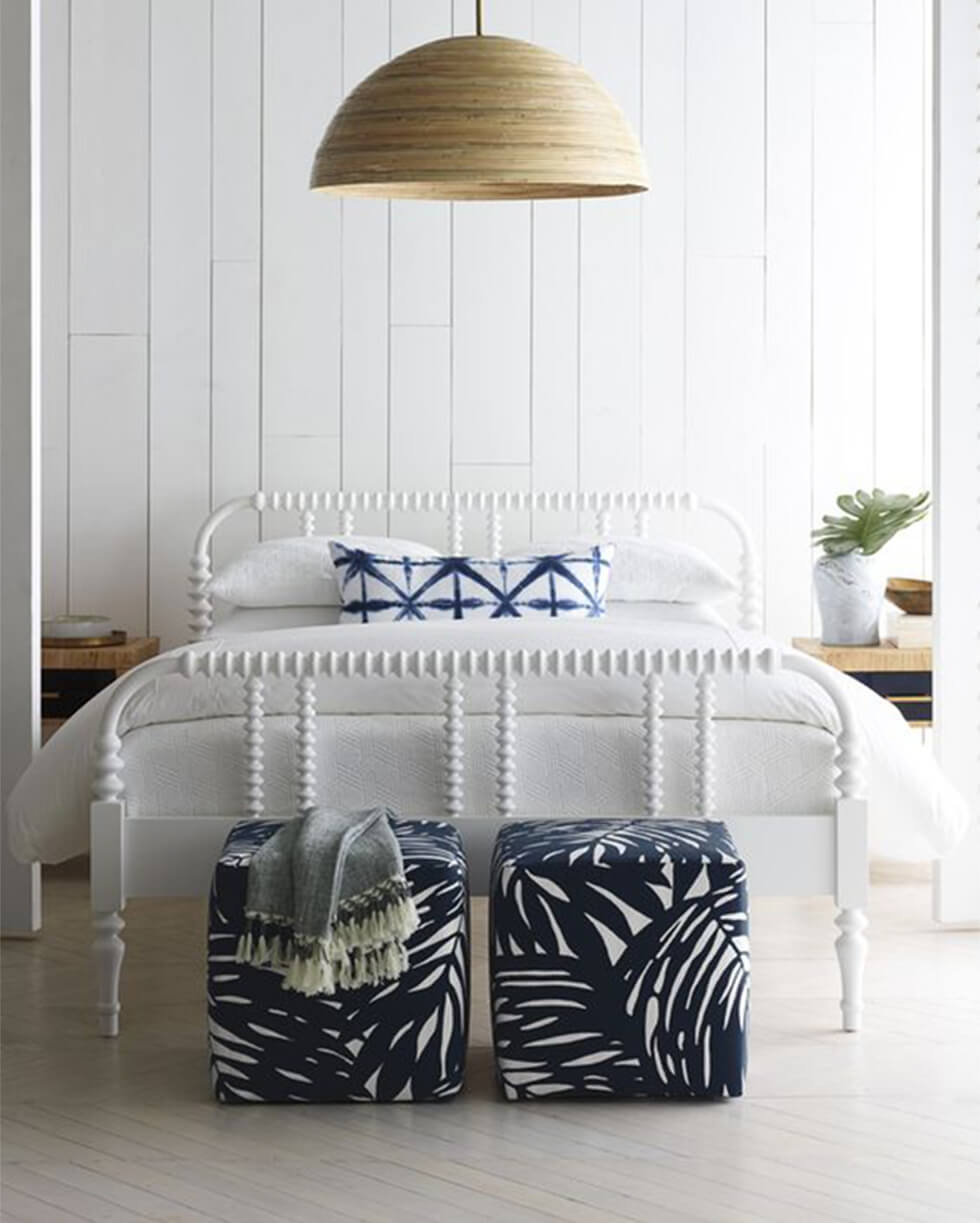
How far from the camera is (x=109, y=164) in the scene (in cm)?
536

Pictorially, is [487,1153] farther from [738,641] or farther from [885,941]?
[885,941]

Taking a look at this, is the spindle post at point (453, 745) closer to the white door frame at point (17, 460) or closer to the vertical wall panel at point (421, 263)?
the white door frame at point (17, 460)

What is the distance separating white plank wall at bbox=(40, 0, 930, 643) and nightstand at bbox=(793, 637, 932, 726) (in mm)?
557

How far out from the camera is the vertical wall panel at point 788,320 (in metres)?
5.40

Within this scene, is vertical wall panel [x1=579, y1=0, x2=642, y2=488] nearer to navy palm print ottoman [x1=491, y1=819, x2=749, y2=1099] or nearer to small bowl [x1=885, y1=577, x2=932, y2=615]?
small bowl [x1=885, y1=577, x2=932, y2=615]

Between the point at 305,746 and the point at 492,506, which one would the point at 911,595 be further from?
the point at 305,746

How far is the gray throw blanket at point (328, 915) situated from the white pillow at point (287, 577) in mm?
1778

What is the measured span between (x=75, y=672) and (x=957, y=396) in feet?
7.40

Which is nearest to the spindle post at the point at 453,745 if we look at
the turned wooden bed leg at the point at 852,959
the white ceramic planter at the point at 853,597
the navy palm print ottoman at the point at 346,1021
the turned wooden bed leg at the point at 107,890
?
the navy palm print ottoman at the point at 346,1021

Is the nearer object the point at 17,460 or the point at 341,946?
the point at 341,946

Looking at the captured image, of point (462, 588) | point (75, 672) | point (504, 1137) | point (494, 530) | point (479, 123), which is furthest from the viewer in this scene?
point (494, 530)

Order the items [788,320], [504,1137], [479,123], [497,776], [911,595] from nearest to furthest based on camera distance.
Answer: [504,1137]
[479,123]
[497,776]
[911,595]
[788,320]

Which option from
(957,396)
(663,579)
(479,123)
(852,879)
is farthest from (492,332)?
(852,879)

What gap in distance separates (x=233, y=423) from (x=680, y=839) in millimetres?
2547
